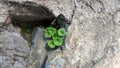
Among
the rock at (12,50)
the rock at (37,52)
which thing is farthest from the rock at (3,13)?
the rock at (37,52)

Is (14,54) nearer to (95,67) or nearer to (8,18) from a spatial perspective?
(8,18)

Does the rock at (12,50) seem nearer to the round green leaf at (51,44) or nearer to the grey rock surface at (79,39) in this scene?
the grey rock surface at (79,39)

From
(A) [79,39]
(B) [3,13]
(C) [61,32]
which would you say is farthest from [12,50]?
(A) [79,39]

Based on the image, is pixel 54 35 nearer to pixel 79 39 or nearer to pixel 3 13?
pixel 79 39

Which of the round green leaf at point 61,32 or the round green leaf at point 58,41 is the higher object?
the round green leaf at point 61,32

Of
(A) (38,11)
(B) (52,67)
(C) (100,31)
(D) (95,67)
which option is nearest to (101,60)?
(D) (95,67)

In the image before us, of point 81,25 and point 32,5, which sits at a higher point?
point 32,5
